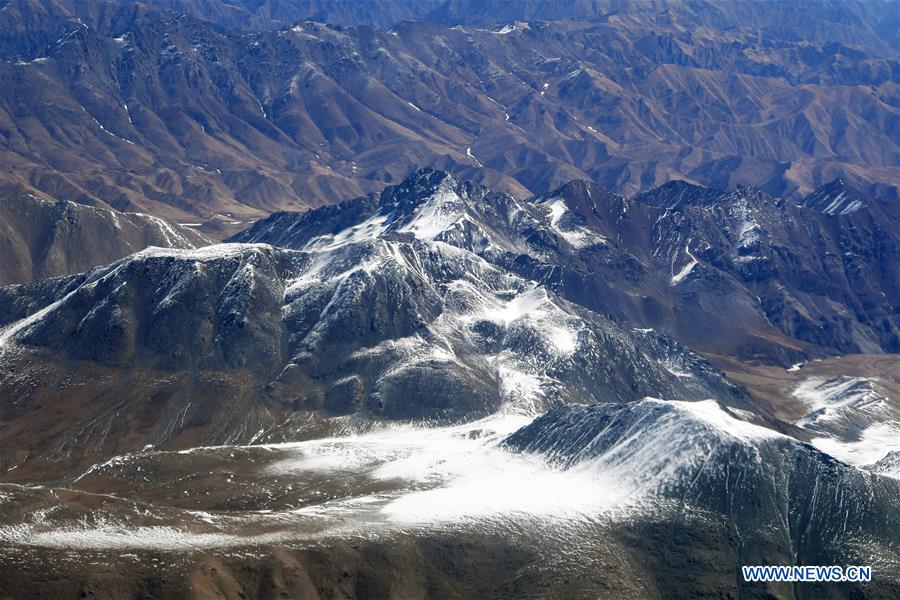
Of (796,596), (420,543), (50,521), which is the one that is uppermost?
(50,521)

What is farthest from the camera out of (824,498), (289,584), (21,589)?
(824,498)

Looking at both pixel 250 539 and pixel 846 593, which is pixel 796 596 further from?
pixel 250 539

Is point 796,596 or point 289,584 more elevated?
point 289,584

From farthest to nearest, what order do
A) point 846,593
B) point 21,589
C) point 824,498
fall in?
point 824,498
point 846,593
point 21,589

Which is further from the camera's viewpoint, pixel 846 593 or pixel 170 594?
pixel 846 593

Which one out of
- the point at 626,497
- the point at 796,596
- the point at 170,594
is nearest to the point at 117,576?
the point at 170,594

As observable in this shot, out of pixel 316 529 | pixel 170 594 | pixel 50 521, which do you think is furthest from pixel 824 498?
pixel 50 521

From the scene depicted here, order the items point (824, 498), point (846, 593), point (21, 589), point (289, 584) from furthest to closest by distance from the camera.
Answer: point (824, 498), point (846, 593), point (289, 584), point (21, 589)

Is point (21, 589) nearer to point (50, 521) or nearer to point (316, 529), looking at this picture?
point (50, 521)

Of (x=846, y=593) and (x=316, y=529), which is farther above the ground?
(x=316, y=529)
